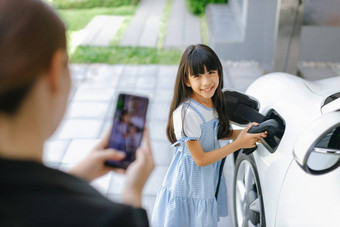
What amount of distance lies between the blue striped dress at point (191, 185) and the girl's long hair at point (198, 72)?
1.9 inches

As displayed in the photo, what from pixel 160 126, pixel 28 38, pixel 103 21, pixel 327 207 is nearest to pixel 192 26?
pixel 103 21

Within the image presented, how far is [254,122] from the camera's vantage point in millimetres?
2176

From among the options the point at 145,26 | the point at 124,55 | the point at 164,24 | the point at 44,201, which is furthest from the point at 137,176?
the point at 164,24

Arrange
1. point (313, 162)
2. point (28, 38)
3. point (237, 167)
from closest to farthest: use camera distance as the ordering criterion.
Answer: point (28, 38) < point (313, 162) < point (237, 167)

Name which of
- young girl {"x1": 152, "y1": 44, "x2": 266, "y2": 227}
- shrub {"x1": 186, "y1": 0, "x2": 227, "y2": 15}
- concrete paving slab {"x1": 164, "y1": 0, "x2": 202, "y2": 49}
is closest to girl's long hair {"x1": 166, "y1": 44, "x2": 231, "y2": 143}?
young girl {"x1": 152, "y1": 44, "x2": 266, "y2": 227}

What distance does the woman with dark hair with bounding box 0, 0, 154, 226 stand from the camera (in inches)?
29.8

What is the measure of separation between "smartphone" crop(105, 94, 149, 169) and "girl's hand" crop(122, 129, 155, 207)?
2 cm

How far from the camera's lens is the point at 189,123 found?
2.04 metres

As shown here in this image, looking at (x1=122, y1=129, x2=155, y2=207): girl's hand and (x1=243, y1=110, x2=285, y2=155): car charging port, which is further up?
(x1=122, y1=129, x2=155, y2=207): girl's hand

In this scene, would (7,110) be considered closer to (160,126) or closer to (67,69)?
(67,69)

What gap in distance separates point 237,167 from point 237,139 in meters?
0.68

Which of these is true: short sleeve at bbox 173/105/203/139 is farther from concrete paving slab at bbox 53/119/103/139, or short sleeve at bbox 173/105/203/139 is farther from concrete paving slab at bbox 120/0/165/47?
concrete paving slab at bbox 120/0/165/47

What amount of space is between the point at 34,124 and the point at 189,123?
4.18 ft

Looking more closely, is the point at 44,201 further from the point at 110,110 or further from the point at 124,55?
the point at 124,55
